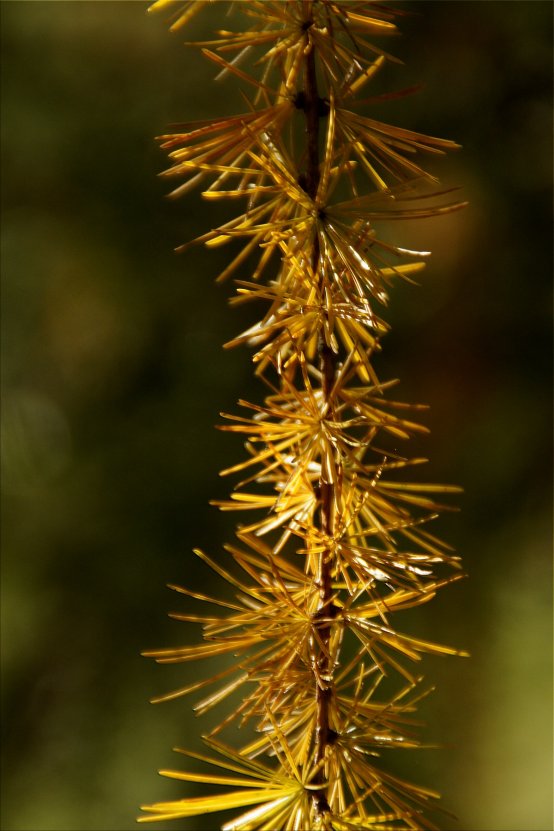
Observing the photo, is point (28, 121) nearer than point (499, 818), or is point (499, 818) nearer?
point (28, 121)

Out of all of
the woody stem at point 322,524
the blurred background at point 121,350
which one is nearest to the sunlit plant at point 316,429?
the woody stem at point 322,524

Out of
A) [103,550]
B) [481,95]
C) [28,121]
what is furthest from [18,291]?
[481,95]

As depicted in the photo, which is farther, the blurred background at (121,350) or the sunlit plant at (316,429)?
the blurred background at (121,350)

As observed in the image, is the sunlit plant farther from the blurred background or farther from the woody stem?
the blurred background

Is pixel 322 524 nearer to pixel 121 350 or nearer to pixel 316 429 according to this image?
pixel 316 429

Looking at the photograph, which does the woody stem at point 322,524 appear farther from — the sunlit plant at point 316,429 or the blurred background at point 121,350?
the blurred background at point 121,350

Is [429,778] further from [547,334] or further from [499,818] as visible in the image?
[547,334]

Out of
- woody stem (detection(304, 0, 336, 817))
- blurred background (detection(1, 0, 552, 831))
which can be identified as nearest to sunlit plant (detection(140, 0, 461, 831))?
woody stem (detection(304, 0, 336, 817))

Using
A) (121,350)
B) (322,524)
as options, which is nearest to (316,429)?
(322,524)
